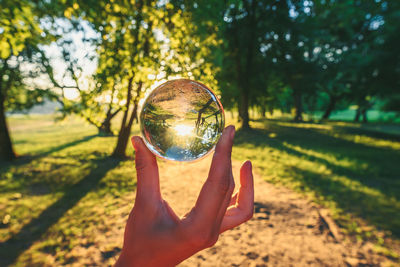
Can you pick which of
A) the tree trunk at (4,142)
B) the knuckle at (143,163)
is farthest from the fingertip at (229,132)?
the tree trunk at (4,142)

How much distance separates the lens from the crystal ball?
1.91m

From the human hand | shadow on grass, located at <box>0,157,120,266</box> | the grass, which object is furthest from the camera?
the grass

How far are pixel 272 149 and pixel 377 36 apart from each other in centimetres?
1194

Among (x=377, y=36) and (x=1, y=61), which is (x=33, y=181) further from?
(x=377, y=36)

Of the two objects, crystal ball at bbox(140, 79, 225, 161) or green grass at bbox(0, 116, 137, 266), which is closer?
crystal ball at bbox(140, 79, 225, 161)

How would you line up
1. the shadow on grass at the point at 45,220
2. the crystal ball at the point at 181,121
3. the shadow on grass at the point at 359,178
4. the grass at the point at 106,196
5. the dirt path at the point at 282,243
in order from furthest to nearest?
the shadow on grass at the point at 359,178
the grass at the point at 106,196
the shadow on grass at the point at 45,220
the dirt path at the point at 282,243
the crystal ball at the point at 181,121

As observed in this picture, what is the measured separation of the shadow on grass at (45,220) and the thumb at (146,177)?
4.57m

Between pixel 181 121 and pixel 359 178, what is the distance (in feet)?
30.2

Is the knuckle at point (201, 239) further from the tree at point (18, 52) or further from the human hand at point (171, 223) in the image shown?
the tree at point (18, 52)

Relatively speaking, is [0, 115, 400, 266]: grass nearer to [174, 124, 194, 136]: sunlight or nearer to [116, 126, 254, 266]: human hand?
[116, 126, 254, 266]: human hand

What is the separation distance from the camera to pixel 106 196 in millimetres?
6816

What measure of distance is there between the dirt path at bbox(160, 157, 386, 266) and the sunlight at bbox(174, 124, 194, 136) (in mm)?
3363

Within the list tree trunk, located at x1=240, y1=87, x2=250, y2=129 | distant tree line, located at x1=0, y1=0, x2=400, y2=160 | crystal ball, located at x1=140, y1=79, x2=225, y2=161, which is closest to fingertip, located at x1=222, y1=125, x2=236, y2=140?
crystal ball, located at x1=140, y1=79, x2=225, y2=161

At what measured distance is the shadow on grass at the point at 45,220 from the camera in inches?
168
